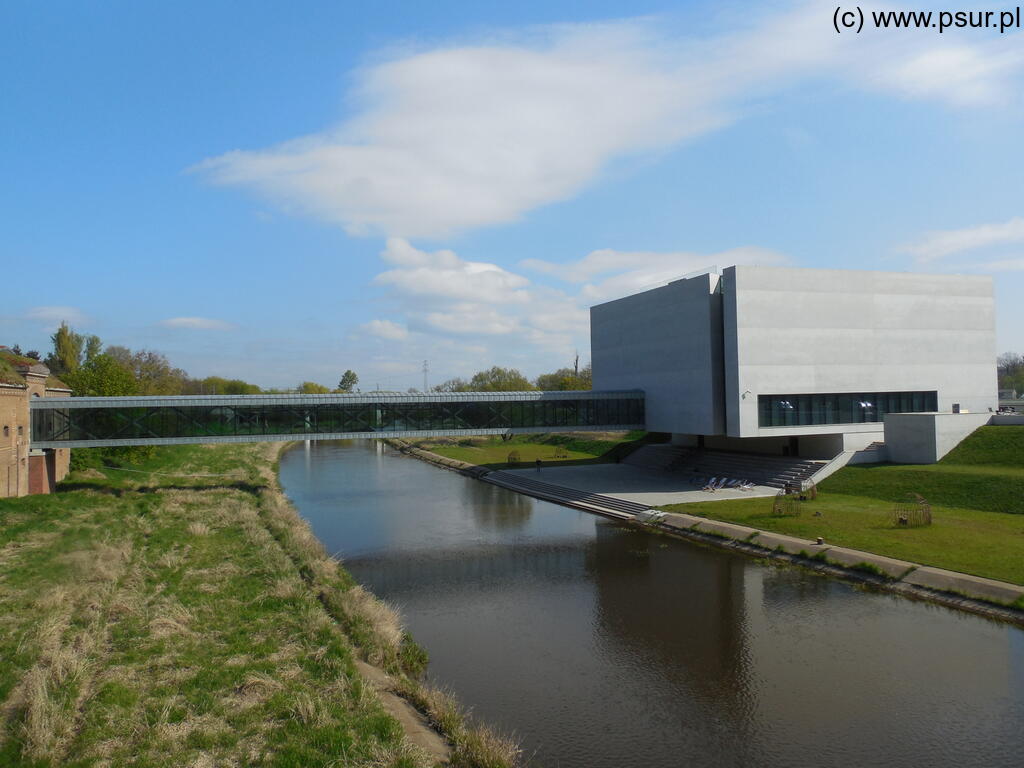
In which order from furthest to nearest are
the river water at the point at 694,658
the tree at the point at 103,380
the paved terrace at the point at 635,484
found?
1. the tree at the point at 103,380
2. the paved terrace at the point at 635,484
3. the river water at the point at 694,658

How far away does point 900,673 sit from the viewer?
14711 mm

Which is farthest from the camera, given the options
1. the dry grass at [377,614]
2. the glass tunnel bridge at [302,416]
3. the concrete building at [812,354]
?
the concrete building at [812,354]

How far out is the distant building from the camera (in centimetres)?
3088

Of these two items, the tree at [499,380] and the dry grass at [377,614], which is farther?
the tree at [499,380]

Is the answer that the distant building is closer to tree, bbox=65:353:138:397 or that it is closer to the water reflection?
tree, bbox=65:353:138:397

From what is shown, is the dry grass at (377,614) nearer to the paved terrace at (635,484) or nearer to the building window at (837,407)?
the paved terrace at (635,484)

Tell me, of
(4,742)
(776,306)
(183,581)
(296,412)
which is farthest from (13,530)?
(776,306)

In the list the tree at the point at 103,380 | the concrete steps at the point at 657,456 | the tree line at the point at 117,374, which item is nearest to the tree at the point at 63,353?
the tree line at the point at 117,374

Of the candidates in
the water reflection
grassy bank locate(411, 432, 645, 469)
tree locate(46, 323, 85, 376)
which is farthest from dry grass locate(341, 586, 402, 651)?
tree locate(46, 323, 85, 376)

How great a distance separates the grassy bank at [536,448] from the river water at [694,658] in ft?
94.1

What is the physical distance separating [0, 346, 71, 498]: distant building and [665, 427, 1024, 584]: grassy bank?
31.6 m

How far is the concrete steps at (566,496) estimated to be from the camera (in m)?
35.1

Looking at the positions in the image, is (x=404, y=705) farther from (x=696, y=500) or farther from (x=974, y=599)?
(x=696, y=500)

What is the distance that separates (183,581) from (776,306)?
32626mm
